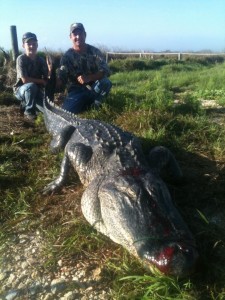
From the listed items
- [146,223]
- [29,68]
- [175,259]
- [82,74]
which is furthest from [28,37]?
[175,259]

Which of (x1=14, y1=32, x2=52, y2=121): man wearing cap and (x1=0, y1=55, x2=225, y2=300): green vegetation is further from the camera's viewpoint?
(x1=14, y1=32, x2=52, y2=121): man wearing cap

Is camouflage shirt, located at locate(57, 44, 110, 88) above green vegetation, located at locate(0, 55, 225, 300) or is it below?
above

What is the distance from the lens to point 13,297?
108 inches

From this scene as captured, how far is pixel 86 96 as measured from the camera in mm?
7152

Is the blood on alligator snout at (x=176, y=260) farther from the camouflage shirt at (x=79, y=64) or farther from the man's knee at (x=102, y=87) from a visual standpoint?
the camouflage shirt at (x=79, y=64)

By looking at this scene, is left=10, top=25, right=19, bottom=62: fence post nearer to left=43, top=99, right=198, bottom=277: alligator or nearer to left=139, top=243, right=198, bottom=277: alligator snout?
left=43, top=99, right=198, bottom=277: alligator

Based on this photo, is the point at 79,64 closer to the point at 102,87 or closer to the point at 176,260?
the point at 102,87

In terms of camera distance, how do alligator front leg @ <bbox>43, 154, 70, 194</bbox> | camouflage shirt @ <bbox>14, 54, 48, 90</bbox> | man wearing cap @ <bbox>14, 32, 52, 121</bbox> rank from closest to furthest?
alligator front leg @ <bbox>43, 154, 70, 194</bbox> → man wearing cap @ <bbox>14, 32, 52, 121</bbox> → camouflage shirt @ <bbox>14, 54, 48, 90</bbox>

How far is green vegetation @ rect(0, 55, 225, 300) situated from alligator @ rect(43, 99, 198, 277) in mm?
130

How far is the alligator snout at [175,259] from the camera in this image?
2.54 m

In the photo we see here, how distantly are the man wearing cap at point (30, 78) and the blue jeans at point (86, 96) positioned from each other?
0.56 meters

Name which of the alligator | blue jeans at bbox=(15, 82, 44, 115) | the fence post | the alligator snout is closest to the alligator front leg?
the alligator

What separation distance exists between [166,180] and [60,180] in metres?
1.17

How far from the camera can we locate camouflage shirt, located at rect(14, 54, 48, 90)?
286 inches
